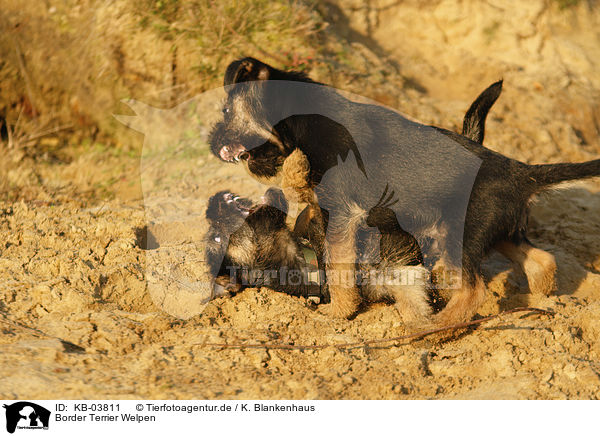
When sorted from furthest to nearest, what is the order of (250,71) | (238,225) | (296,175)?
(238,225) → (296,175) → (250,71)

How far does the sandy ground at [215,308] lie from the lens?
3.41 m

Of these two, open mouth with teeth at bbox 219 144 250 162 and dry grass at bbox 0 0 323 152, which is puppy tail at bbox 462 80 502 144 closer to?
open mouth with teeth at bbox 219 144 250 162

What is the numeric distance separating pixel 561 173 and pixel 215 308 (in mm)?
2830

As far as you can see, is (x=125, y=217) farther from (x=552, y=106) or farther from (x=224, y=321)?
(x=552, y=106)

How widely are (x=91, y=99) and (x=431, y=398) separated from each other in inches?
229

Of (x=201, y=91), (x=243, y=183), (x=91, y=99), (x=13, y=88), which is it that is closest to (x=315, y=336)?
(x=243, y=183)

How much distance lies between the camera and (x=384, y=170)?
4199mm

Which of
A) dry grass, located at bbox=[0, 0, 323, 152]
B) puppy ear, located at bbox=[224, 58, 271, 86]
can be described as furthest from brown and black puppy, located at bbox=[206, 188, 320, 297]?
dry grass, located at bbox=[0, 0, 323, 152]

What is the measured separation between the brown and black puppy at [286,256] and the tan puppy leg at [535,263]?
0.73 m

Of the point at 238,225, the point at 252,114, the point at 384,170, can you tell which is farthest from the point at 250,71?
the point at 238,225

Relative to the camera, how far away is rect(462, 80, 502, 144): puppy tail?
4.88 metres

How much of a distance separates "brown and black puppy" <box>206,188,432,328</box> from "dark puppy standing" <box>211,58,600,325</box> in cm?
20
